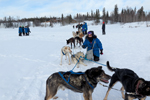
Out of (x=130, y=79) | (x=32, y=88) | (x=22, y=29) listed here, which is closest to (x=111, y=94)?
(x=130, y=79)

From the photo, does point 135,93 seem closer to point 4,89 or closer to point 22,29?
point 4,89

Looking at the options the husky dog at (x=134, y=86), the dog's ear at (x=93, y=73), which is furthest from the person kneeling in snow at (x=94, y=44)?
the dog's ear at (x=93, y=73)

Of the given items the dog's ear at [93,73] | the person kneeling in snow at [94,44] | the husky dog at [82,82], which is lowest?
the husky dog at [82,82]

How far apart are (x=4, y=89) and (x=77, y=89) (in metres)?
2.12

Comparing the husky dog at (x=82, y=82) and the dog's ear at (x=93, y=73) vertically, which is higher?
the dog's ear at (x=93, y=73)

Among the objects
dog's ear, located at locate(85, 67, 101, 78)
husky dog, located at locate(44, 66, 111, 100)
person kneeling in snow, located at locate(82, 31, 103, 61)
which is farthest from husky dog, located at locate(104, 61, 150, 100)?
person kneeling in snow, located at locate(82, 31, 103, 61)

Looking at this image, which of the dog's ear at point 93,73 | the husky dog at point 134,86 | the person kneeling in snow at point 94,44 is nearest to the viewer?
the husky dog at point 134,86

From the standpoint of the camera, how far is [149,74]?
142 inches

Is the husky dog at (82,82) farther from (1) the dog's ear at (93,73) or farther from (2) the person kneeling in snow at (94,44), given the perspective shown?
(2) the person kneeling in snow at (94,44)

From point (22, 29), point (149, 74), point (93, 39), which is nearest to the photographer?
point (149, 74)

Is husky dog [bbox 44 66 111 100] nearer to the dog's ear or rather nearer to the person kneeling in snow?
the dog's ear

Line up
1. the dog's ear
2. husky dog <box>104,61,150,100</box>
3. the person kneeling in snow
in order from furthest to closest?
the person kneeling in snow, the dog's ear, husky dog <box>104,61,150,100</box>

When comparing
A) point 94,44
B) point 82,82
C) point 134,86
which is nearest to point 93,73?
point 82,82

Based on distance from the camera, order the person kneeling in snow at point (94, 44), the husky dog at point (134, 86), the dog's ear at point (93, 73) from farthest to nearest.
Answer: the person kneeling in snow at point (94, 44) < the dog's ear at point (93, 73) < the husky dog at point (134, 86)
